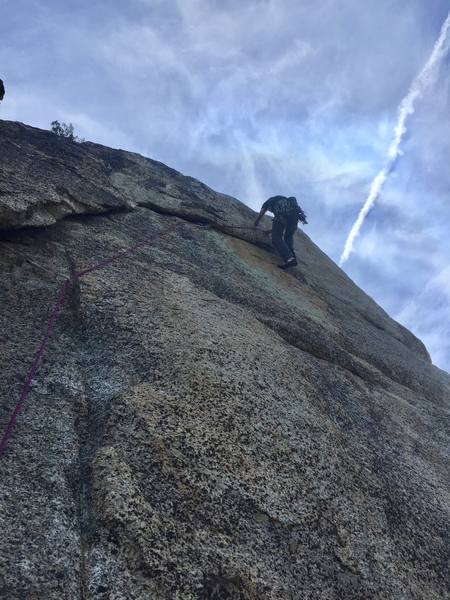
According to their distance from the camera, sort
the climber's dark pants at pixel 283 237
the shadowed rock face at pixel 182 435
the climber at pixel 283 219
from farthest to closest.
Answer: the climber at pixel 283 219 < the climber's dark pants at pixel 283 237 < the shadowed rock face at pixel 182 435

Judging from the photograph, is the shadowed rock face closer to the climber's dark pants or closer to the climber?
the climber's dark pants

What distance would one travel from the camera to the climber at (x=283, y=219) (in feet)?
36.9

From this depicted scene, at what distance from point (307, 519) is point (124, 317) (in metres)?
2.99

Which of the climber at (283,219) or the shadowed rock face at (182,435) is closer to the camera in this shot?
the shadowed rock face at (182,435)

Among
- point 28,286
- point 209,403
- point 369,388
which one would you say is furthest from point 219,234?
point 209,403

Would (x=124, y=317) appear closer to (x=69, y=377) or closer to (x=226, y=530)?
(x=69, y=377)

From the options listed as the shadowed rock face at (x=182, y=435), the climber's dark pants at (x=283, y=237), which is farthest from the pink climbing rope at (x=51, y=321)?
the climber's dark pants at (x=283, y=237)

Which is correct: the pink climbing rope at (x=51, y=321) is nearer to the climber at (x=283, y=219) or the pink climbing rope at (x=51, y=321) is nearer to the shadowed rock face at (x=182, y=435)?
the shadowed rock face at (x=182, y=435)

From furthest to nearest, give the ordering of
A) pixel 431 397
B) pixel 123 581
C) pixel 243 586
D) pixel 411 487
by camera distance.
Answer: pixel 431 397
pixel 411 487
pixel 243 586
pixel 123 581

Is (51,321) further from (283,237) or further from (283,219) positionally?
(283,237)

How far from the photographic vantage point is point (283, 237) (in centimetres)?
1188

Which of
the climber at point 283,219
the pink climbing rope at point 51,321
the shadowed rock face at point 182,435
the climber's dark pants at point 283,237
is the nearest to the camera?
the shadowed rock face at point 182,435

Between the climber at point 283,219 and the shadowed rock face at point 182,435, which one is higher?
the climber at point 283,219

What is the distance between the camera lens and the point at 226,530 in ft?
11.5
